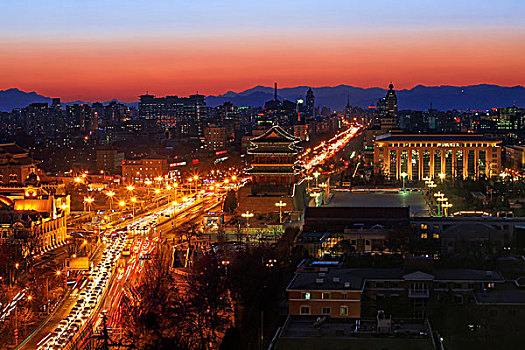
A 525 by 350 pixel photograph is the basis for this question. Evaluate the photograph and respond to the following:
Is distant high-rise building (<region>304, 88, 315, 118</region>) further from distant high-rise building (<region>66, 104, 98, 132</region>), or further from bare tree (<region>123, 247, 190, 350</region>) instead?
bare tree (<region>123, 247, 190, 350</region>)

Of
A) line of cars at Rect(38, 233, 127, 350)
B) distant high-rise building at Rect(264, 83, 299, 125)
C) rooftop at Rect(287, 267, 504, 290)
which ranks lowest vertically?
line of cars at Rect(38, 233, 127, 350)

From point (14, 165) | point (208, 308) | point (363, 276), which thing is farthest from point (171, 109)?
point (363, 276)

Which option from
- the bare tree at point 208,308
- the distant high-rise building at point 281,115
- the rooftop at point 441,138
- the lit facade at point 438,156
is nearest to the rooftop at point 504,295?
the bare tree at point 208,308

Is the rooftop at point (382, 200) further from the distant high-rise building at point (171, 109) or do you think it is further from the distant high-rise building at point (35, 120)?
the distant high-rise building at point (171, 109)

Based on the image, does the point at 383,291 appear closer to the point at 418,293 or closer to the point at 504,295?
the point at 418,293

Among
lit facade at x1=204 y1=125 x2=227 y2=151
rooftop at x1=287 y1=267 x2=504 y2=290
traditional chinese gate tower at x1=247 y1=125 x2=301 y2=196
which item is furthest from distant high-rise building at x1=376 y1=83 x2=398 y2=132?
rooftop at x1=287 y1=267 x2=504 y2=290

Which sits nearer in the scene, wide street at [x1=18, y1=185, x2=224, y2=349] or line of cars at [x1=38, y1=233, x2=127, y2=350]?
line of cars at [x1=38, y1=233, x2=127, y2=350]
